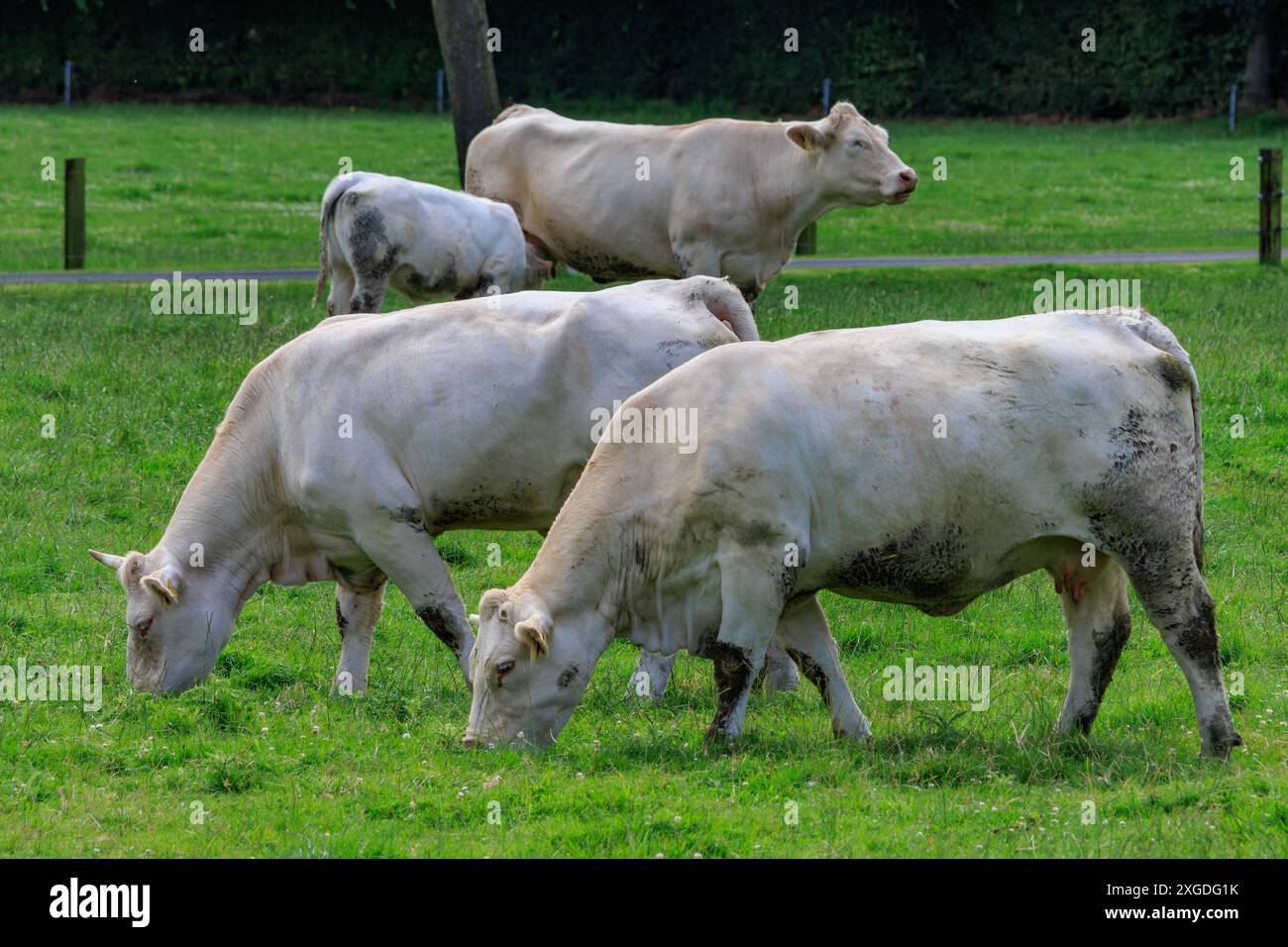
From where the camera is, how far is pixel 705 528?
7.32 metres

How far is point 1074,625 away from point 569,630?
2230 mm

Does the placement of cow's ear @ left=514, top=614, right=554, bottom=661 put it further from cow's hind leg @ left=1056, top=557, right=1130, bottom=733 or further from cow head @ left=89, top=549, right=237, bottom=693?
cow's hind leg @ left=1056, top=557, right=1130, bottom=733

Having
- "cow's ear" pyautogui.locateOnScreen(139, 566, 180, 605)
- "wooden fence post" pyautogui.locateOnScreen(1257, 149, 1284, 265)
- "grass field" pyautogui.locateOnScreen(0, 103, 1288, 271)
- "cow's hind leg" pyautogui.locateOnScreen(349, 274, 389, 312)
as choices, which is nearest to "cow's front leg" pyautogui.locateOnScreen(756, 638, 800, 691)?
"cow's ear" pyautogui.locateOnScreen(139, 566, 180, 605)

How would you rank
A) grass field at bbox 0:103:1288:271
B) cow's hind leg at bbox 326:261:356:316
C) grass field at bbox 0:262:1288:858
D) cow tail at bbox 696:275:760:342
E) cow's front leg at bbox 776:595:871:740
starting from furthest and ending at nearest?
grass field at bbox 0:103:1288:271 < cow's hind leg at bbox 326:261:356:316 < cow tail at bbox 696:275:760:342 < cow's front leg at bbox 776:595:871:740 < grass field at bbox 0:262:1288:858

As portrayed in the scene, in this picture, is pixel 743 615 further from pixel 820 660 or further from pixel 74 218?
pixel 74 218

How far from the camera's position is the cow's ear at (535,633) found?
7.21m

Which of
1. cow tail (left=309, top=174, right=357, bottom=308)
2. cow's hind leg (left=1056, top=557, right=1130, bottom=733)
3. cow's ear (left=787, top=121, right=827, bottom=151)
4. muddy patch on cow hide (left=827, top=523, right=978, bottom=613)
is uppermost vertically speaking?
cow's ear (left=787, top=121, right=827, bottom=151)

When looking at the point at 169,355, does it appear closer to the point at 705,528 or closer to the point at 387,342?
the point at 387,342

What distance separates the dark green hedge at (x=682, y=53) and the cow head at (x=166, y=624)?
1348 inches

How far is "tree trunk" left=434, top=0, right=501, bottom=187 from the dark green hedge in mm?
20026

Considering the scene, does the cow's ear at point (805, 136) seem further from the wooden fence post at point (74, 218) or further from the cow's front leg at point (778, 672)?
the wooden fence post at point (74, 218)

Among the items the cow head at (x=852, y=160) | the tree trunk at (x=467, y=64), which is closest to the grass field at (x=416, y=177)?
the tree trunk at (x=467, y=64)

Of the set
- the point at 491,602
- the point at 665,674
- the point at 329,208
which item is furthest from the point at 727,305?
the point at 329,208

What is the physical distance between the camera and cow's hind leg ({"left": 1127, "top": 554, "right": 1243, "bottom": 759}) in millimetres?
7285
